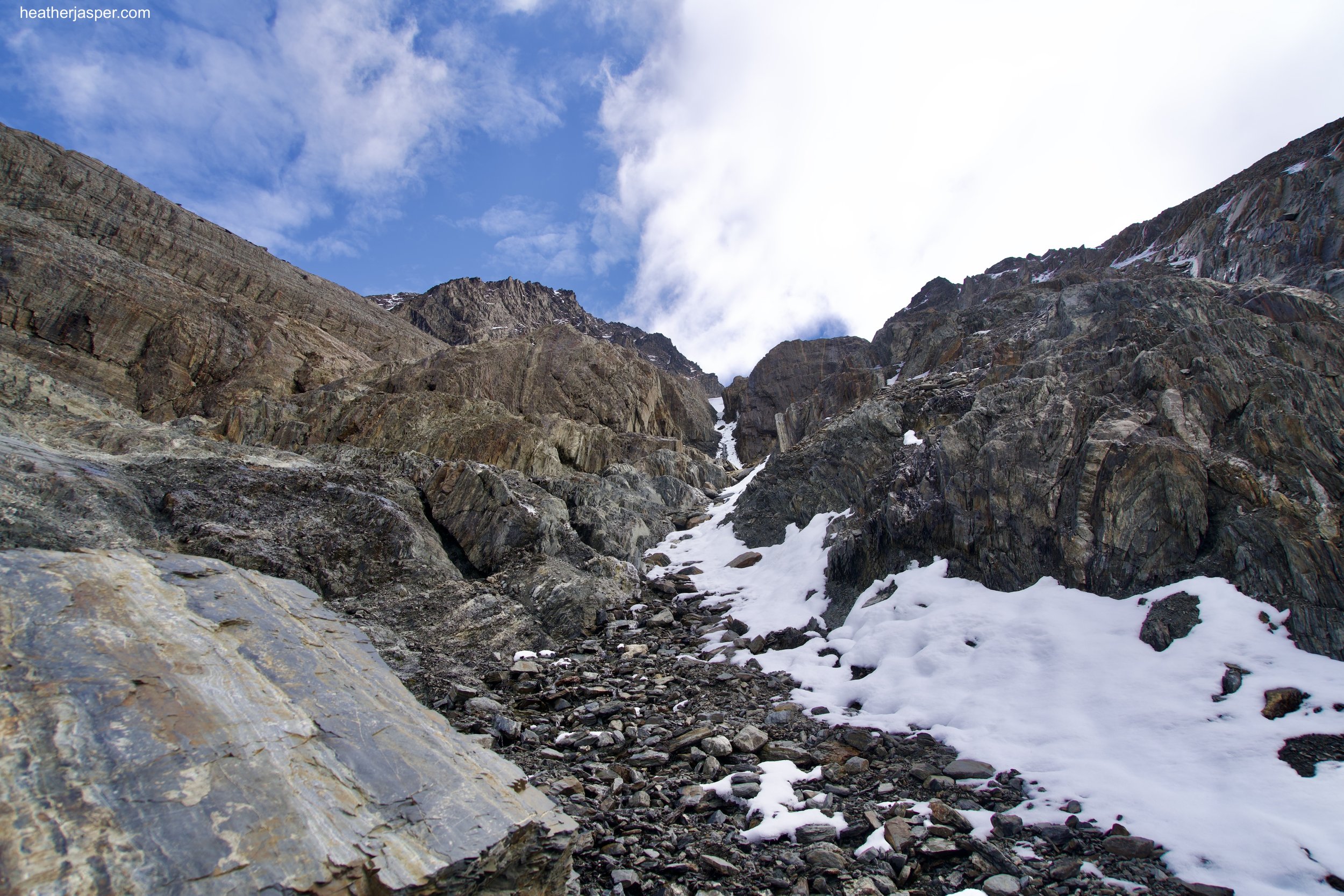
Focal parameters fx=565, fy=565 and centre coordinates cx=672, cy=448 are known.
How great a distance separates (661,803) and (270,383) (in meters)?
39.7

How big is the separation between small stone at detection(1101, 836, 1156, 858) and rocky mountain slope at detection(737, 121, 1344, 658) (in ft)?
18.6

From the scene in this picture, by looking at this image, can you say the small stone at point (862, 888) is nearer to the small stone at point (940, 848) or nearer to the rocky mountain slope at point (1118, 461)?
the small stone at point (940, 848)

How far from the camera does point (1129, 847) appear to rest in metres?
6.58

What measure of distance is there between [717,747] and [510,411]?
3029 cm

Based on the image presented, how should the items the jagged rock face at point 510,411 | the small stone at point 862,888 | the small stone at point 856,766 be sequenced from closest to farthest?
the small stone at point 862,888 < the small stone at point 856,766 < the jagged rock face at point 510,411

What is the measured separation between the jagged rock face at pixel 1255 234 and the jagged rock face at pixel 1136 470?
19141mm

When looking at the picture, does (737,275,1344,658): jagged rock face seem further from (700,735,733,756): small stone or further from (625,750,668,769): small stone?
(625,750,668,769): small stone

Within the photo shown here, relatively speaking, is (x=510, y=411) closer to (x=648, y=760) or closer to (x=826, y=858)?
(x=648, y=760)

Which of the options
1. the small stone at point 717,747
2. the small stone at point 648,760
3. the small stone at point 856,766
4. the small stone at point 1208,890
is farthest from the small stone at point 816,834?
the small stone at point 1208,890

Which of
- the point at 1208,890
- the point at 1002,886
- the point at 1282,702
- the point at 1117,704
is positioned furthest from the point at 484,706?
A: the point at 1282,702

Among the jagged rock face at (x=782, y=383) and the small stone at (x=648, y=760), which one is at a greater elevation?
the jagged rock face at (x=782, y=383)

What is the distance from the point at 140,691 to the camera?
571 centimetres

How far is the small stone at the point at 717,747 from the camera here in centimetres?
948

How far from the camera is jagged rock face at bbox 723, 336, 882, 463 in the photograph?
5672 centimetres
